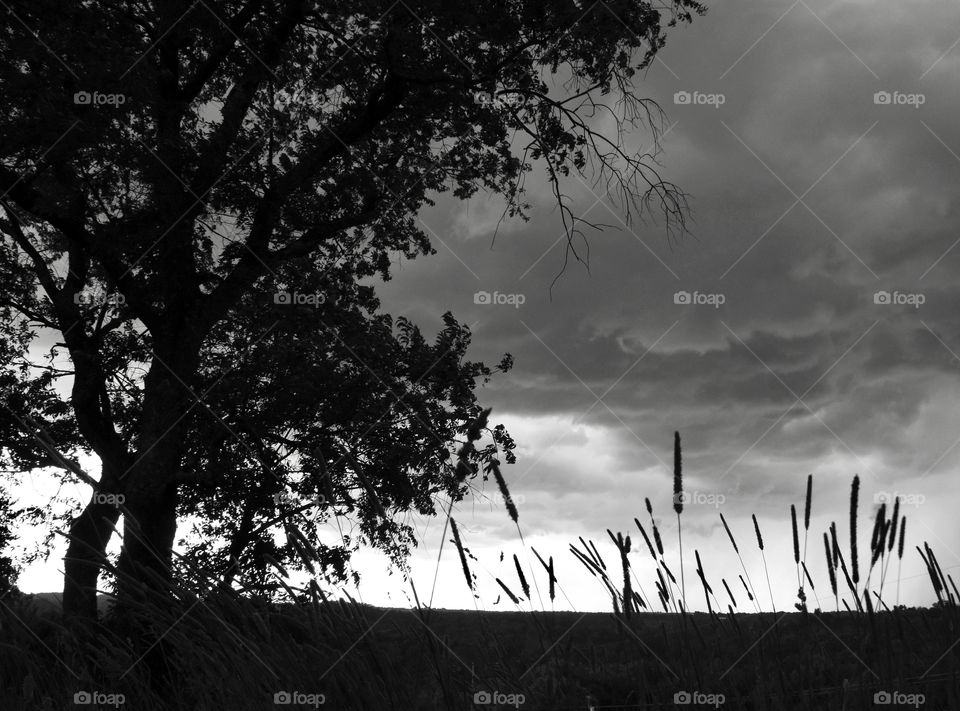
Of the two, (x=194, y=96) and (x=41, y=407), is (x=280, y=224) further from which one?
(x=41, y=407)

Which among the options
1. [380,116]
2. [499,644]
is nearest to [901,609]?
[499,644]

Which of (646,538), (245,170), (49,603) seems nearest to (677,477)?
(646,538)

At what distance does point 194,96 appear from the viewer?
48.0ft

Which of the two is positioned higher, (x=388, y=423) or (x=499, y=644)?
(x=388, y=423)

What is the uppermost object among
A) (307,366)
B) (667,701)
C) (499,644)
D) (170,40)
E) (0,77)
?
(170,40)

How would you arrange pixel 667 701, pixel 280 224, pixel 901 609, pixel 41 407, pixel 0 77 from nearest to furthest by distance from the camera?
pixel 667 701 → pixel 901 609 → pixel 0 77 → pixel 280 224 → pixel 41 407

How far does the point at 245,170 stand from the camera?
13406 mm

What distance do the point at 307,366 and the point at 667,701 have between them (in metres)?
10.9

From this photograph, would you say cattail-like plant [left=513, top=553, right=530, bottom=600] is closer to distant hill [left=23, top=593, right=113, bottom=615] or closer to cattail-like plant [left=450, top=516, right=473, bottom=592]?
cattail-like plant [left=450, top=516, right=473, bottom=592]

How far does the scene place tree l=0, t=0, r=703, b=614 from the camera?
1158cm

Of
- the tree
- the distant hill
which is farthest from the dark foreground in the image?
the tree

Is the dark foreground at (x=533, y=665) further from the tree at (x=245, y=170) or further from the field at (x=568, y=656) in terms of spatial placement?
the tree at (x=245, y=170)

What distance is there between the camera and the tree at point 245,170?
11578 millimetres

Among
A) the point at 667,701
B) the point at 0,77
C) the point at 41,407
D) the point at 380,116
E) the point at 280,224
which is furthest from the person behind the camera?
the point at 41,407
